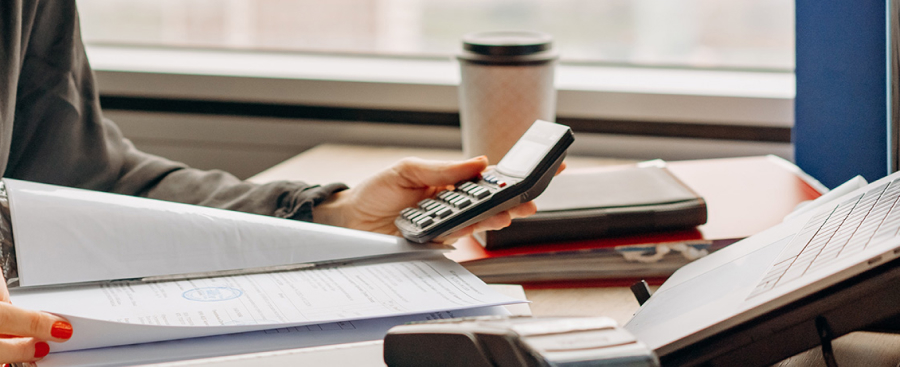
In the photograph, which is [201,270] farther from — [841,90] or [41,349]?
[841,90]

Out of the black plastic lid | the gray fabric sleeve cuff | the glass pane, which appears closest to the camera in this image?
the gray fabric sleeve cuff

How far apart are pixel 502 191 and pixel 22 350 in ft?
0.98

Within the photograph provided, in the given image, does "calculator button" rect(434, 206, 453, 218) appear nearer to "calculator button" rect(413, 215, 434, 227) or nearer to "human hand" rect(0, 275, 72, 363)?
"calculator button" rect(413, 215, 434, 227)

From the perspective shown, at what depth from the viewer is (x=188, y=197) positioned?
2.21ft

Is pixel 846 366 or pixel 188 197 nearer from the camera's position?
pixel 846 366

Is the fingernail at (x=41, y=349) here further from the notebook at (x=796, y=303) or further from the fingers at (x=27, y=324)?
the notebook at (x=796, y=303)

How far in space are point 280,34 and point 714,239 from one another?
0.98 metres

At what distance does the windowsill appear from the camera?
1.02 metres

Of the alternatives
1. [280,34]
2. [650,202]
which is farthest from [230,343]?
[280,34]

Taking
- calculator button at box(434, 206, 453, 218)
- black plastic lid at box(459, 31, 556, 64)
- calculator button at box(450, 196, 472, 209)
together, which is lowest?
calculator button at box(434, 206, 453, 218)

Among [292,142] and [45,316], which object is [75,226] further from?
[292,142]

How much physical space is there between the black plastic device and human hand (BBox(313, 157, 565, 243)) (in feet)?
0.93

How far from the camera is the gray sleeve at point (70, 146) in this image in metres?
0.64

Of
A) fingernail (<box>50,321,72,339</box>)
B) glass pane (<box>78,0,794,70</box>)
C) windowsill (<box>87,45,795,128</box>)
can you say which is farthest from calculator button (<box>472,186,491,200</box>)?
glass pane (<box>78,0,794,70</box>)
